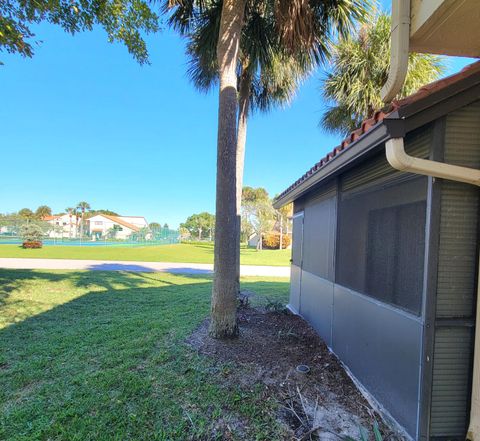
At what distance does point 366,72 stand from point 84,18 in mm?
6545

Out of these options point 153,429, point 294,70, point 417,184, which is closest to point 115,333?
point 153,429

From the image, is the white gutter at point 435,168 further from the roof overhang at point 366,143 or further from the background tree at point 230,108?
the background tree at point 230,108

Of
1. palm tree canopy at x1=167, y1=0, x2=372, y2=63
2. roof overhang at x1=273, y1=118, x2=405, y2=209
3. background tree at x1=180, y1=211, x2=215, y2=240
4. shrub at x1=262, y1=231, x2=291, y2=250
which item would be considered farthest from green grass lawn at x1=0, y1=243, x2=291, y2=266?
background tree at x1=180, y1=211, x2=215, y2=240

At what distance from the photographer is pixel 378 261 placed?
2906mm

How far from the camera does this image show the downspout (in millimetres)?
2008

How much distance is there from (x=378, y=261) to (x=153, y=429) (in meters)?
2.45

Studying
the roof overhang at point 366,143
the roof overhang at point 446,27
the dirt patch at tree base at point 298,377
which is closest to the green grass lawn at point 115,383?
the dirt patch at tree base at point 298,377

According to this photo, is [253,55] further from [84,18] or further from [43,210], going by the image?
[43,210]

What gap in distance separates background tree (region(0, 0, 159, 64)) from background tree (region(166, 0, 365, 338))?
31.3 inches

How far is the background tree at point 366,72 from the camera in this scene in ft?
23.3

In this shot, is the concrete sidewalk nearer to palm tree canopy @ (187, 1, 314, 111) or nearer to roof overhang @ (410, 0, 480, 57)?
palm tree canopy @ (187, 1, 314, 111)

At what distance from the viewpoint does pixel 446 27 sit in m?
2.22

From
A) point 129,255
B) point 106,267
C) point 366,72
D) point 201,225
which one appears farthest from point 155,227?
point 366,72

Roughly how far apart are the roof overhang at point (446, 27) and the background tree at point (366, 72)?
5181mm
